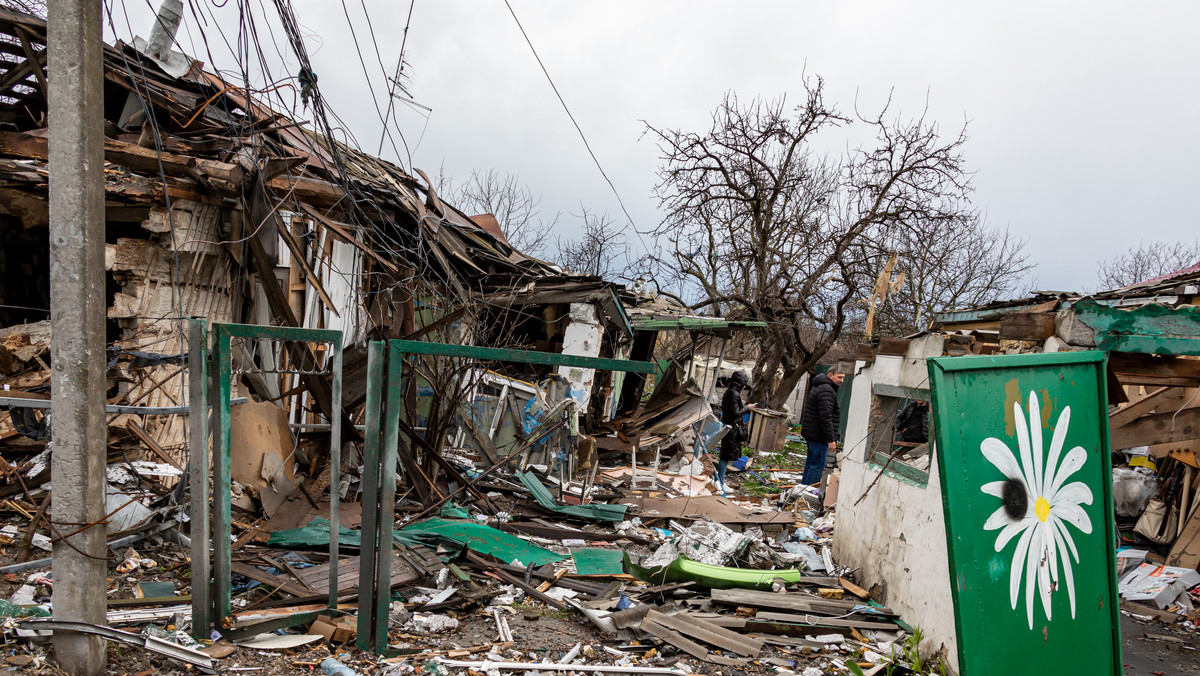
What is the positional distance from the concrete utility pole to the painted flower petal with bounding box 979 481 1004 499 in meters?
4.04

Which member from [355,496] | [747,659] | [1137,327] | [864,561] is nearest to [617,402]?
[355,496]

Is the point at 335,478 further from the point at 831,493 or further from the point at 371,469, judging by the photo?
the point at 831,493

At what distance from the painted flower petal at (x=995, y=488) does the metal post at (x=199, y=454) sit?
3797 mm

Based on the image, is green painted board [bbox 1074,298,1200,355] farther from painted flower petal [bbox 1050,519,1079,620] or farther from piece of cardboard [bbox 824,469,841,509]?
piece of cardboard [bbox 824,469,841,509]

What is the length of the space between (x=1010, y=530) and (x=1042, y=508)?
0.23 meters

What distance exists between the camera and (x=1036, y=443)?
3.00 meters

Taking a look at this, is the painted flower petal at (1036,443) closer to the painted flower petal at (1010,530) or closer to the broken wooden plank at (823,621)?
the painted flower petal at (1010,530)

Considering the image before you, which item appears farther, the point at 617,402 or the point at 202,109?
the point at 617,402

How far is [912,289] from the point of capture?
69.7 feet

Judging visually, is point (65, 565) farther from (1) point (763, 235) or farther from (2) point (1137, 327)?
(1) point (763, 235)

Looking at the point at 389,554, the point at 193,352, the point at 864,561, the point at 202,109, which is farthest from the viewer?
the point at 202,109

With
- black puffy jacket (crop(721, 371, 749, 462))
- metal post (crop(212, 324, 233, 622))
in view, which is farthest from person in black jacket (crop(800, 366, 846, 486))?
metal post (crop(212, 324, 233, 622))

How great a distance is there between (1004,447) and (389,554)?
10.5 ft

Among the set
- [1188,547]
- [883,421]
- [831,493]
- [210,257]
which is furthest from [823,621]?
→ [210,257]
